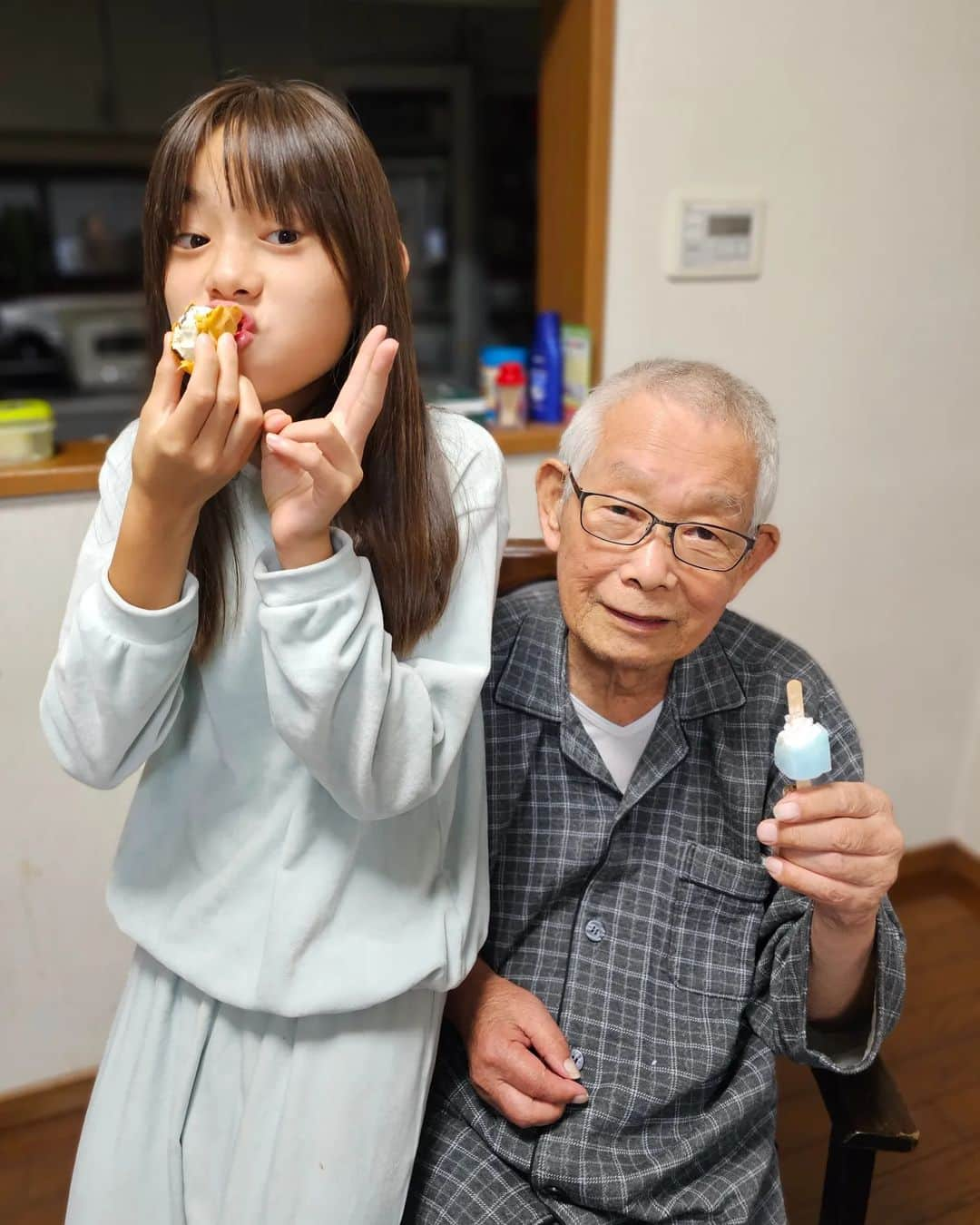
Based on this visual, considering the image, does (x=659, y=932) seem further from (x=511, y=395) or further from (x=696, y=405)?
(x=511, y=395)

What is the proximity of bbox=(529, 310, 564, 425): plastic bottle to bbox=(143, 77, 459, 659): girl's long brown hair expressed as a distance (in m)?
0.97

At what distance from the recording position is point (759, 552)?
1.07 m

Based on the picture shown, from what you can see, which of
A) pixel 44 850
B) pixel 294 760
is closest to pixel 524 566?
pixel 294 760

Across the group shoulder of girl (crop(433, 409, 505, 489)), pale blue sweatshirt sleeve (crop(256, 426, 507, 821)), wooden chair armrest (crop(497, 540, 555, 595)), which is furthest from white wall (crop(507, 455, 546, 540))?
pale blue sweatshirt sleeve (crop(256, 426, 507, 821))

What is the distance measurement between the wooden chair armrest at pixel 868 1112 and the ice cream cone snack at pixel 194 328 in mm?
887

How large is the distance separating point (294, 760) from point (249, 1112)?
31cm

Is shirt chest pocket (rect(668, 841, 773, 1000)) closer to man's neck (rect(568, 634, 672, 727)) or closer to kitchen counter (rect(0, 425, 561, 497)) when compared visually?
man's neck (rect(568, 634, 672, 727))

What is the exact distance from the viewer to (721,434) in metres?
0.98

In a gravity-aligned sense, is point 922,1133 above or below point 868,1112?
below

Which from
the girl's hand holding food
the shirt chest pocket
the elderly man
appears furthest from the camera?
the shirt chest pocket

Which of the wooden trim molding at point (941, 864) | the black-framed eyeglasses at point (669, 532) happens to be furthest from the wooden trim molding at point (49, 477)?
the wooden trim molding at point (941, 864)

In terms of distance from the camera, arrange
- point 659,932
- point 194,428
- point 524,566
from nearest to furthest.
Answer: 1. point 194,428
2. point 659,932
3. point 524,566

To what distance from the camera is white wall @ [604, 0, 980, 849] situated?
1694mm

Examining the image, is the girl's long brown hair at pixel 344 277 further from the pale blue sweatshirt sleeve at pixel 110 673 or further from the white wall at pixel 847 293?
the white wall at pixel 847 293
